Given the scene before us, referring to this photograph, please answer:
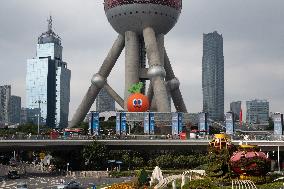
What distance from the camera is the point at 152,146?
3912 inches

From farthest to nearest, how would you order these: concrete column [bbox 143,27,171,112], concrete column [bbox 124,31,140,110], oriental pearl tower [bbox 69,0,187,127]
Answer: concrete column [bbox 124,31,140,110] < oriental pearl tower [bbox 69,0,187,127] < concrete column [bbox 143,27,171,112]

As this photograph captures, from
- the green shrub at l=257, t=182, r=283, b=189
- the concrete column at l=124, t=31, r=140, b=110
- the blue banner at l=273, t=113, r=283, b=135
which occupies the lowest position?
the green shrub at l=257, t=182, r=283, b=189

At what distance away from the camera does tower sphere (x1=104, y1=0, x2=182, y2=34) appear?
15475 centimetres

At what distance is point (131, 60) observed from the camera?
162 m

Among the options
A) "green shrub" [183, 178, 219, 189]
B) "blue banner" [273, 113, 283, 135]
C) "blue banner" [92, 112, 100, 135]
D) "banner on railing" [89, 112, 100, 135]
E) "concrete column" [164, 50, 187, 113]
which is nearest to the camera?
"green shrub" [183, 178, 219, 189]

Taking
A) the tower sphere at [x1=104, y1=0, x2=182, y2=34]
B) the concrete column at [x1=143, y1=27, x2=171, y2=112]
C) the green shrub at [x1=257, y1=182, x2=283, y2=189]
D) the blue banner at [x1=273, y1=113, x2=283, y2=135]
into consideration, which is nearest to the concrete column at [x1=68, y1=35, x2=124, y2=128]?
the tower sphere at [x1=104, y1=0, x2=182, y2=34]

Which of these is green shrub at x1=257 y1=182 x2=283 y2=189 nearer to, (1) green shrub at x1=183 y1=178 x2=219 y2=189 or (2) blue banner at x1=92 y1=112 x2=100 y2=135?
(1) green shrub at x1=183 y1=178 x2=219 y2=189

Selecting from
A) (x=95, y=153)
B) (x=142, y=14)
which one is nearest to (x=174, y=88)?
(x=142, y=14)

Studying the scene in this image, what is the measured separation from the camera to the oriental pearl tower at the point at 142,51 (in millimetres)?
154250

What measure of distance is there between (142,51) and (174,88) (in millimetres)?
17614

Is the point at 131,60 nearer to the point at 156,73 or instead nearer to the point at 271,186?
the point at 156,73

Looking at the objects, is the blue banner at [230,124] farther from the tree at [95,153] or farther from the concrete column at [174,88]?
the concrete column at [174,88]

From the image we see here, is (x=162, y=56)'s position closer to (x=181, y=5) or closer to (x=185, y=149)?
(x=181, y=5)

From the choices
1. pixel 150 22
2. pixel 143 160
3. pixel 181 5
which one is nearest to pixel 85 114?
pixel 150 22
